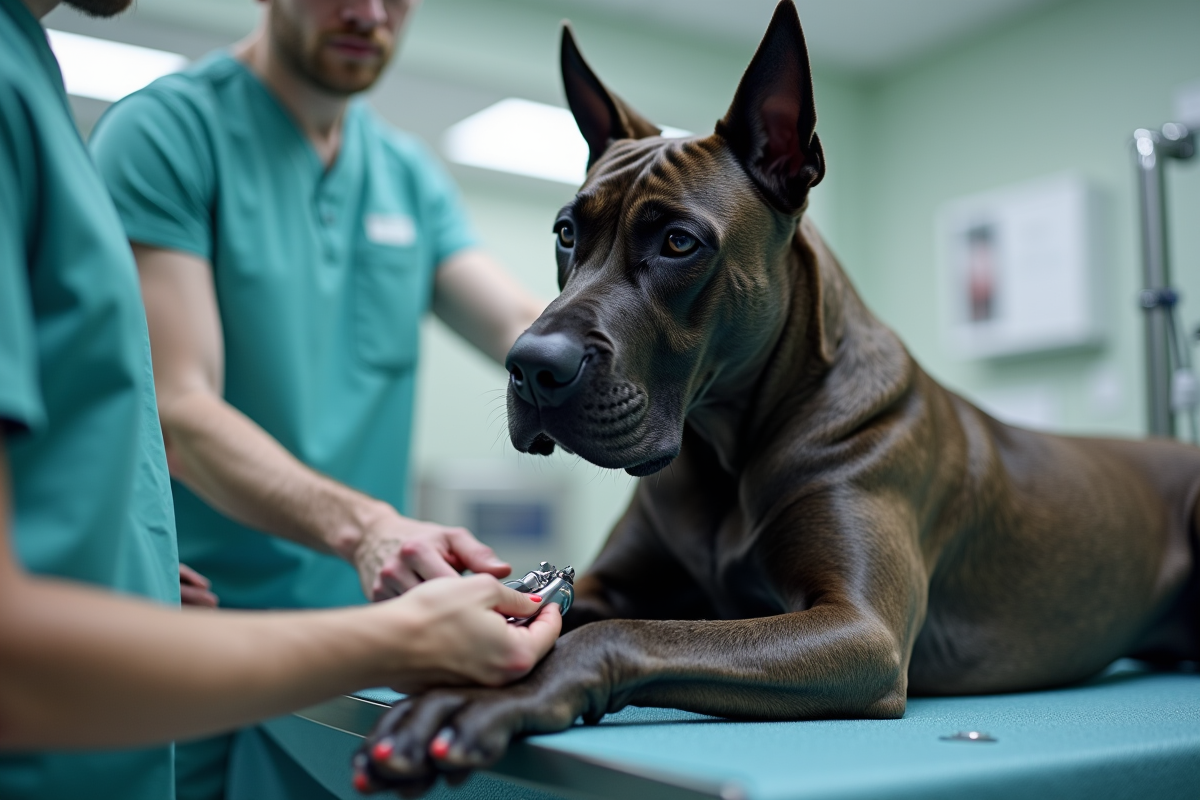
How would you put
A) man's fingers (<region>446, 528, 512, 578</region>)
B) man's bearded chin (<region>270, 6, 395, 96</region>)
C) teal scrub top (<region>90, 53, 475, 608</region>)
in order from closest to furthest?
man's fingers (<region>446, 528, 512, 578</region>), teal scrub top (<region>90, 53, 475, 608</region>), man's bearded chin (<region>270, 6, 395, 96</region>)

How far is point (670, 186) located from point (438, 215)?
3.25 feet

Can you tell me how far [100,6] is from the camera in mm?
842

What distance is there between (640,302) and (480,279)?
936 mm

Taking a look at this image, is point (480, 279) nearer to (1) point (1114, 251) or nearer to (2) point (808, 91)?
Answer: (2) point (808, 91)

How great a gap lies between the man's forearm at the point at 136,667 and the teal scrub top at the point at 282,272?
101cm

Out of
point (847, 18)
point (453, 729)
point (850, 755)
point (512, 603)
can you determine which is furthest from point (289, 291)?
point (847, 18)

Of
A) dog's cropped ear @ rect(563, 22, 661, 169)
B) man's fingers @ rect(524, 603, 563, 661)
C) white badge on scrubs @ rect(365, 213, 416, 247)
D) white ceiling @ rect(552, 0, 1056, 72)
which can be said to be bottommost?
man's fingers @ rect(524, 603, 563, 661)

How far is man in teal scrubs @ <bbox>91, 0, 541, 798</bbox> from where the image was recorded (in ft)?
4.68

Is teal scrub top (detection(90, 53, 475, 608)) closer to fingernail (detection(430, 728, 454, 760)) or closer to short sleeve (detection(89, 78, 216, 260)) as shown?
short sleeve (detection(89, 78, 216, 260))

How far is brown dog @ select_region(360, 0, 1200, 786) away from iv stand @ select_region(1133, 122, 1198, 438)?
46cm

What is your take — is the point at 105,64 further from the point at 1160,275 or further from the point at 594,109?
the point at 1160,275

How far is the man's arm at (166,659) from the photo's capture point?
565mm

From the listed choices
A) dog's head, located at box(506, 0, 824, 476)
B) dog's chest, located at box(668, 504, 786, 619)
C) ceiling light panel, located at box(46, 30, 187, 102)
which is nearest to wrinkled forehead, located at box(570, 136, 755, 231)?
dog's head, located at box(506, 0, 824, 476)

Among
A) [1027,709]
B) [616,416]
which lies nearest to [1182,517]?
[1027,709]
